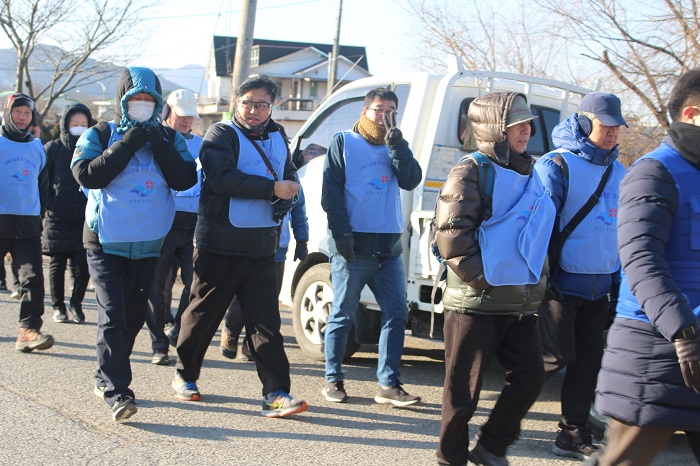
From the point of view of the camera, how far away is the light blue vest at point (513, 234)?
13.5 feet

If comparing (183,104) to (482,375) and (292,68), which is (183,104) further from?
(292,68)

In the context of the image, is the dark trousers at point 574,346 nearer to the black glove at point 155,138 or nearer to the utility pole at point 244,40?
the black glove at point 155,138

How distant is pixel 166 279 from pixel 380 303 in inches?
84.5

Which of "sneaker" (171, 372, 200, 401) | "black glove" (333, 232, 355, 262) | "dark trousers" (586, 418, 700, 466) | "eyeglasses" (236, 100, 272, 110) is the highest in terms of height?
"eyeglasses" (236, 100, 272, 110)

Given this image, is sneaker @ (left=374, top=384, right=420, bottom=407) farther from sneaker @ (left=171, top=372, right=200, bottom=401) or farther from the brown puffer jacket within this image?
the brown puffer jacket

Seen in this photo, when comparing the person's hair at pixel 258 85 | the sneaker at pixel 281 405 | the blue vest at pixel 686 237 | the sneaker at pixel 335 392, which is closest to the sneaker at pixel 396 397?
the sneaker at pixel 335 392

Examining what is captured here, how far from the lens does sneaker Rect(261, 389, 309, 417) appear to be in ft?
17.5

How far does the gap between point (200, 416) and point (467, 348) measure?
1.98 metres

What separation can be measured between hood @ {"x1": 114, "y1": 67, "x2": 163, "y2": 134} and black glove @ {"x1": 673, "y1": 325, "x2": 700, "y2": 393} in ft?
11.4

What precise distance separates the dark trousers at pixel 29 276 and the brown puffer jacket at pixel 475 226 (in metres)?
4.03

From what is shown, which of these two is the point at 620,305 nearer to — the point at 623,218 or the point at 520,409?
the point at 623,218

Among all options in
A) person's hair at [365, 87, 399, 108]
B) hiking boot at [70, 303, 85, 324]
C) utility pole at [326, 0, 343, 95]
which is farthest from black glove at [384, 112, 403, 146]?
utility pole at [326, 0, 343, 95]

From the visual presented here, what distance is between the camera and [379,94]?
578 cm

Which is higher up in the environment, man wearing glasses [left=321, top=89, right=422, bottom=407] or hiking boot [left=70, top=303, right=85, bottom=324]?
man wearing glasses [left=321, top=89, right=422, bottom=407]
